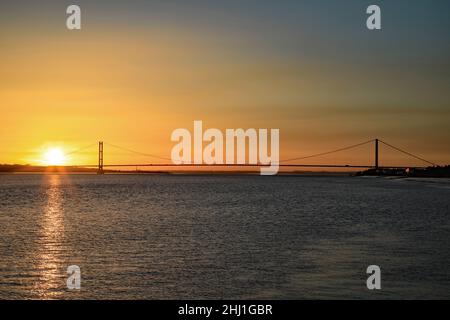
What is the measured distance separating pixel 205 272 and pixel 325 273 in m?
3.27

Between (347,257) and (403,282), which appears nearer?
(403,282)

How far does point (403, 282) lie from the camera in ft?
49.7

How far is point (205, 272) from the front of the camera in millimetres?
16844

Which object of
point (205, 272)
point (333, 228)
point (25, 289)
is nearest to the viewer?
point (25, 289)

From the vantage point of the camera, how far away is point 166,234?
88.8 ft

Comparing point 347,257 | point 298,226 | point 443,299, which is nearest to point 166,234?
point 298,226

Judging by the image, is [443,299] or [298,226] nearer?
[443,299]

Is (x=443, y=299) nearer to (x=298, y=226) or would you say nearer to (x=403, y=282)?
(x=403, y=282)

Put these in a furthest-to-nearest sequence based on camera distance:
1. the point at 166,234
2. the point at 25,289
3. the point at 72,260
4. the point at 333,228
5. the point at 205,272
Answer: the point at 333,228 < the point at 166,234 < the point at 72,260 < the point at 205,272 < the point at 25,289

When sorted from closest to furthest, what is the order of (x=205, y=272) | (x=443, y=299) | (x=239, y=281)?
1. (x=443, y=299)
2. (x=239, y=281)
3. (x=205, y=272)
